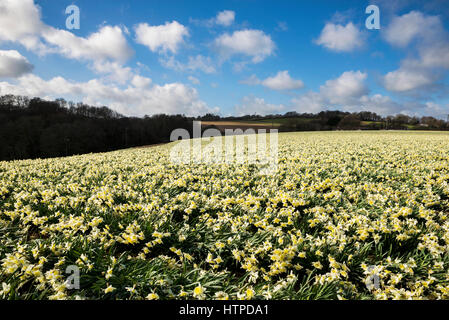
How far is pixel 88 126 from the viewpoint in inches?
2450

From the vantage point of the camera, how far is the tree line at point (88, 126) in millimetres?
50875

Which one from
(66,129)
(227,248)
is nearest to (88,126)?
(66,129)

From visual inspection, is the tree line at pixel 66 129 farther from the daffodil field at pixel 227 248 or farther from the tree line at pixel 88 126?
the daffodil field at pixel 227 248

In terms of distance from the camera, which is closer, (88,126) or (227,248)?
(227,248)

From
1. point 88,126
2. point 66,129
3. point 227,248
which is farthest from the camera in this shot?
point 88,126

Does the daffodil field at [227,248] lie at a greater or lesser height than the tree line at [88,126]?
lesser

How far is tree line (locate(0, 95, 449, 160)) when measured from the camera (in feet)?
167

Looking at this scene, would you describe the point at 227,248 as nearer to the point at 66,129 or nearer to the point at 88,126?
the point at 66,129

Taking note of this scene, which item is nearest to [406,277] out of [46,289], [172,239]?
[172,239]

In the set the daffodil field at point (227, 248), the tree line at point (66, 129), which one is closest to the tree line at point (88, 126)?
the tree line at point (66, 129)

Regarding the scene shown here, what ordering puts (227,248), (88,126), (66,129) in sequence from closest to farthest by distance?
(227,248) → (66,129) → (88,126)

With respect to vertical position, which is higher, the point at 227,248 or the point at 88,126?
the point at 88,126
